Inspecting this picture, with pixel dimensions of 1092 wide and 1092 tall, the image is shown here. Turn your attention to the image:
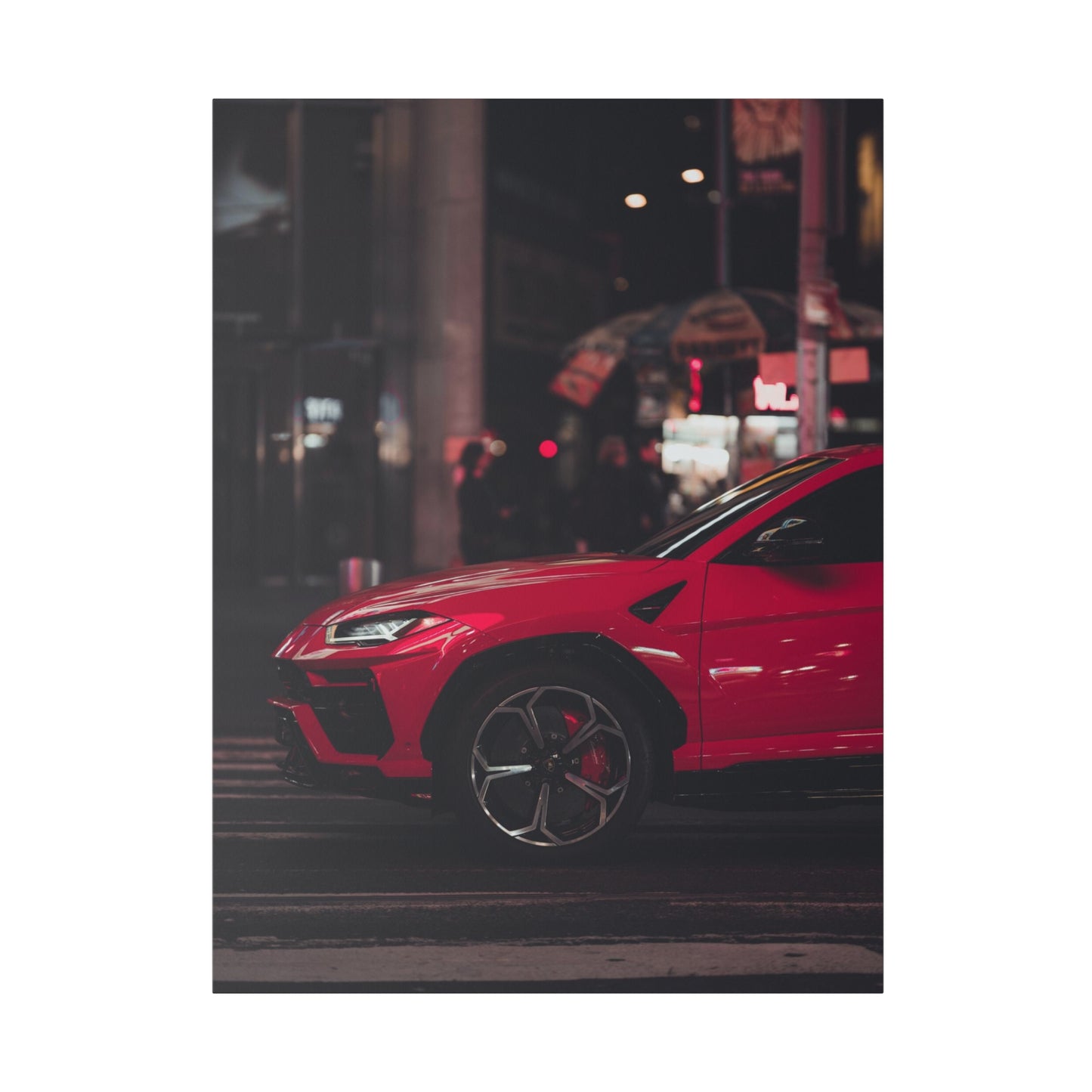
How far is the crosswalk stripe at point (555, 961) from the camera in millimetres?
4578

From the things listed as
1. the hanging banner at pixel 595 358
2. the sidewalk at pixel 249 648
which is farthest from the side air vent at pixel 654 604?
the hanging banner at pixel 595 358

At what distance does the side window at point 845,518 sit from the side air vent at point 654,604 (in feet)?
0.84

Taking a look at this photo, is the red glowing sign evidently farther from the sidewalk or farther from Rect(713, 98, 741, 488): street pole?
the sidewalk

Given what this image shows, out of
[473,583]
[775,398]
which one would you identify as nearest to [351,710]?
[473,583]

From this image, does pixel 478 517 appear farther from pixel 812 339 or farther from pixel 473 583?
pixel 473 583

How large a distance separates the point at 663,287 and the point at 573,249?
0.92 meters

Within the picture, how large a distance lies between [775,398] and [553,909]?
3.47 metres

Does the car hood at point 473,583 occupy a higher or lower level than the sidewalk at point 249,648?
higher

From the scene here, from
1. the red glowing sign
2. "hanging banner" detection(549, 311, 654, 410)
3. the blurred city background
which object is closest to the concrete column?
the blurred city background

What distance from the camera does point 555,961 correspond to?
A: 4.61 meters

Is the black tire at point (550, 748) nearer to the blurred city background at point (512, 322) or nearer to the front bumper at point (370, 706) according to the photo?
the front bumper at point (370, 706)

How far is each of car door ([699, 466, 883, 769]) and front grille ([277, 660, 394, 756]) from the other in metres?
1.24

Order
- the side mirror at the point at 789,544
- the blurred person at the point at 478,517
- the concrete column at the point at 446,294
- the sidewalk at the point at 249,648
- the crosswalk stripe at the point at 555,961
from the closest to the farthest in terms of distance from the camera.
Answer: the crosswalk stripe at the point at 555,961 → the side mirror at the point at 789,544 → the sidewalk at the point at 249,648 → the blurred person at the point at 478,517 → the concrete column at the point at 446,294

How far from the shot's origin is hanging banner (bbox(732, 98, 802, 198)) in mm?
6723
